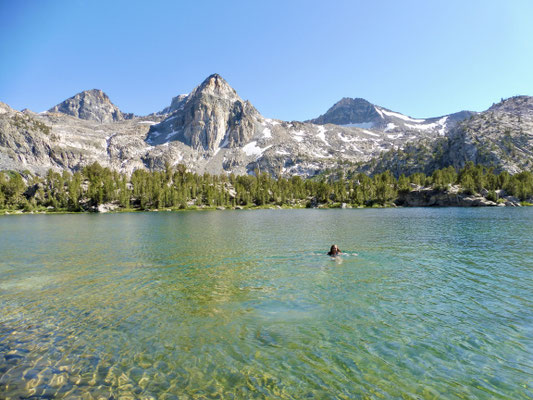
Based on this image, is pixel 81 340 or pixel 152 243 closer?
pixel 81 340

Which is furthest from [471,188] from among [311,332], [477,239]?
[311,332]

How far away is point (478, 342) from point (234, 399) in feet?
38.3

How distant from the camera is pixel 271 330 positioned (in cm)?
1549

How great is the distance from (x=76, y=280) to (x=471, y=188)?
23220cm

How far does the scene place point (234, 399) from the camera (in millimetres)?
10156

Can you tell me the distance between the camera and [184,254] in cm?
3897

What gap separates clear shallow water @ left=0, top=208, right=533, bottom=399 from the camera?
35.6 feet

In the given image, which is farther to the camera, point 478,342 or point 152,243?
point 152,243

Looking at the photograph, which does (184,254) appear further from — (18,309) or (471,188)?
(471,188)

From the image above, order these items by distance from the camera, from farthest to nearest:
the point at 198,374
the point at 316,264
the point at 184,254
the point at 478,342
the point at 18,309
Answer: the point at 184,254, the point at 316,264, the point at 18,309, the point at 478,342, the point at 198,374

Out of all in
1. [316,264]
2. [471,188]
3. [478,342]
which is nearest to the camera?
[478,342]

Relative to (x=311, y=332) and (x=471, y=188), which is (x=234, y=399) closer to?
(x=311, y=332)

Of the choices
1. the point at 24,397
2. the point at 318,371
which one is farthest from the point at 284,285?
the point at 24,397

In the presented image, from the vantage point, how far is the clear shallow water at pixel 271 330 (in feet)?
35.6
